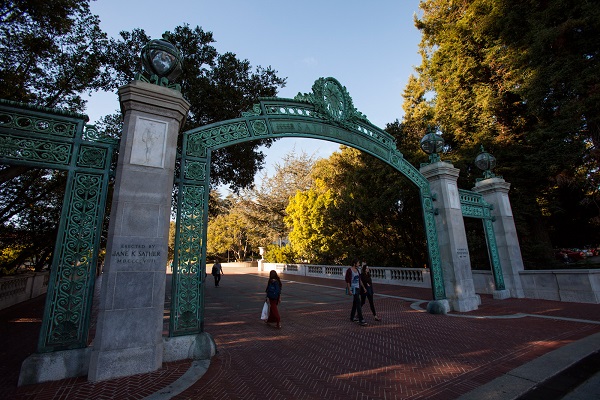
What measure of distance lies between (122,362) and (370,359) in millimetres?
4111

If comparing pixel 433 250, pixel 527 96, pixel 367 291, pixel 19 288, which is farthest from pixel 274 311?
pixel 527 96

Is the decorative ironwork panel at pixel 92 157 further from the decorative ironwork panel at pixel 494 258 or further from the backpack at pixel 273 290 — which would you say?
the decorative ironwork panel at pixel 494 258

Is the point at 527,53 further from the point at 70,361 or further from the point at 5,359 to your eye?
the point at 5,359

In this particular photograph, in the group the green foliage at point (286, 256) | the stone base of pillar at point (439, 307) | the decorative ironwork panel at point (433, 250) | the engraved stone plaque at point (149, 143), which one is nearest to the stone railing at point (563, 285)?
the decorative ironwork panel at point (433, 250)

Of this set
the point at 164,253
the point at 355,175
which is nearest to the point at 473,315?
the point at 164,253

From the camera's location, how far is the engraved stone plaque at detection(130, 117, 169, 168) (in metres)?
5.13

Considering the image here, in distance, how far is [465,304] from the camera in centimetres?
927

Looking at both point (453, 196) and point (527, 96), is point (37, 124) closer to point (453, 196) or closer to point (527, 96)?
point (453, 196)

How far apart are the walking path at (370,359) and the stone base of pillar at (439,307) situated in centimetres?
40

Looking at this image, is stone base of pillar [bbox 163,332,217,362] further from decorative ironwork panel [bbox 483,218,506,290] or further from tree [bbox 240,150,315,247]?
tree [bbox 240,150,315,247]

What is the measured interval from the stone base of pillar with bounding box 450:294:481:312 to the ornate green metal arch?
374 millimetres

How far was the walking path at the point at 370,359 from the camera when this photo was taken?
386 cm

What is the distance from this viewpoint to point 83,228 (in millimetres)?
4793

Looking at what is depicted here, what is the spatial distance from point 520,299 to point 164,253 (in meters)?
13.4
